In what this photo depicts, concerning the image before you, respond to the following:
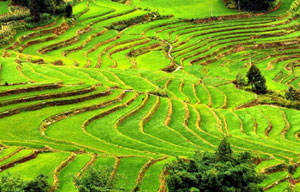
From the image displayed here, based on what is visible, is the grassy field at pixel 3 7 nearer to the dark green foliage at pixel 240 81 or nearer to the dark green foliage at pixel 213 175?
the dark green foliage at pixel 240 81

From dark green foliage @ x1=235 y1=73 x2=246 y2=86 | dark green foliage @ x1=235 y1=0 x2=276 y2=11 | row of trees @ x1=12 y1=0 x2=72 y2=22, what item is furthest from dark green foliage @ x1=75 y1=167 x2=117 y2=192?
dark green foliage @ x1=235 y1=0 x2=276 y2=11

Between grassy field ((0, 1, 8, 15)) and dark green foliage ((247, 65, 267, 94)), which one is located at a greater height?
grassy field ((0, 1, 8, 15))

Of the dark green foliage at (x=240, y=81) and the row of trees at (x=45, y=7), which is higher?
the row of trees at (x=45, y=7)

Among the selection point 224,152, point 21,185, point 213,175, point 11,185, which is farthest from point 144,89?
point 11,185

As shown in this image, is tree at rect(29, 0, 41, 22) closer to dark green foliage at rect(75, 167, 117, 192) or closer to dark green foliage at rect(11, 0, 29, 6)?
dark green foliage at rect(11, 0, 29, 6)

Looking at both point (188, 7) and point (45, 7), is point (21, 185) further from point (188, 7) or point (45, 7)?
point (188, 7)

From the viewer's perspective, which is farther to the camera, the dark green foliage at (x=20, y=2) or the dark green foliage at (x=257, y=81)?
the dark green foliage at (x=20, y=2)

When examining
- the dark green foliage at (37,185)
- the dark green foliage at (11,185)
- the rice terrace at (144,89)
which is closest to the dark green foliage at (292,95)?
the rice terrace at (144,89)
